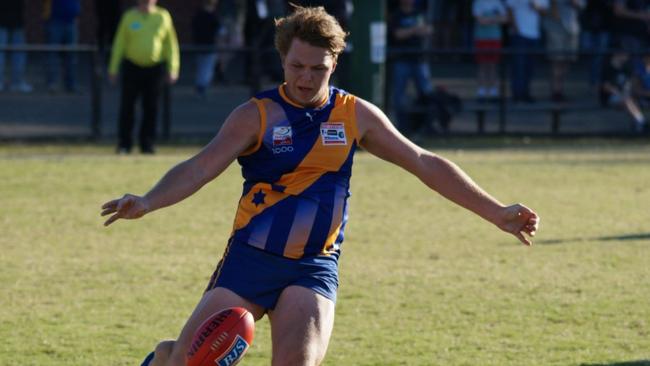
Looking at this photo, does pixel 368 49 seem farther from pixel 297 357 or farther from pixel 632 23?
pixel 297 357

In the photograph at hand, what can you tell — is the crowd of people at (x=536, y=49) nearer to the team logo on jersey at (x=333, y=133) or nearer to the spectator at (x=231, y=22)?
the spectator at (x=231, y=22)

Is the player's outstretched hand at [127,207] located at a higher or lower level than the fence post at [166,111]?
higher

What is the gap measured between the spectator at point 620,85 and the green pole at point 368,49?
356 centimetres

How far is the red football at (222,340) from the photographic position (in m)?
5.33

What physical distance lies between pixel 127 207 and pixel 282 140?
0.74m

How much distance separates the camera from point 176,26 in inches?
1189

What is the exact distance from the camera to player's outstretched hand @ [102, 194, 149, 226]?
551 centimetres

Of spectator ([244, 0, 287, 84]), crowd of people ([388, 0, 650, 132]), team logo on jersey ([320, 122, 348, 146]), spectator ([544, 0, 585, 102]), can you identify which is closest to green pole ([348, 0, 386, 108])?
crowd of people ([388, 0, 650, 132])

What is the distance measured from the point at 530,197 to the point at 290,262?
872 cm

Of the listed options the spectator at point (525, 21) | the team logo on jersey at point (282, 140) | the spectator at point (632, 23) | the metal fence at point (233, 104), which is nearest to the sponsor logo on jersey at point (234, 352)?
the team logo on jersey at point (282, 140)

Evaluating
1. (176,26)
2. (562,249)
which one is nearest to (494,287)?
(562,249)

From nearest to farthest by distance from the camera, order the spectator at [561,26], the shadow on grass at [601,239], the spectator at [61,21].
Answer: the shadow on grass at [601,239]
the spectator at [561,26]
the spectator at [61,21]

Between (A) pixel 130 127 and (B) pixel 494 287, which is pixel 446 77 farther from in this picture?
(B) pixel 494 287

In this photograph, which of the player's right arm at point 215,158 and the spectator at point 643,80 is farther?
the spectator at point 643,80
